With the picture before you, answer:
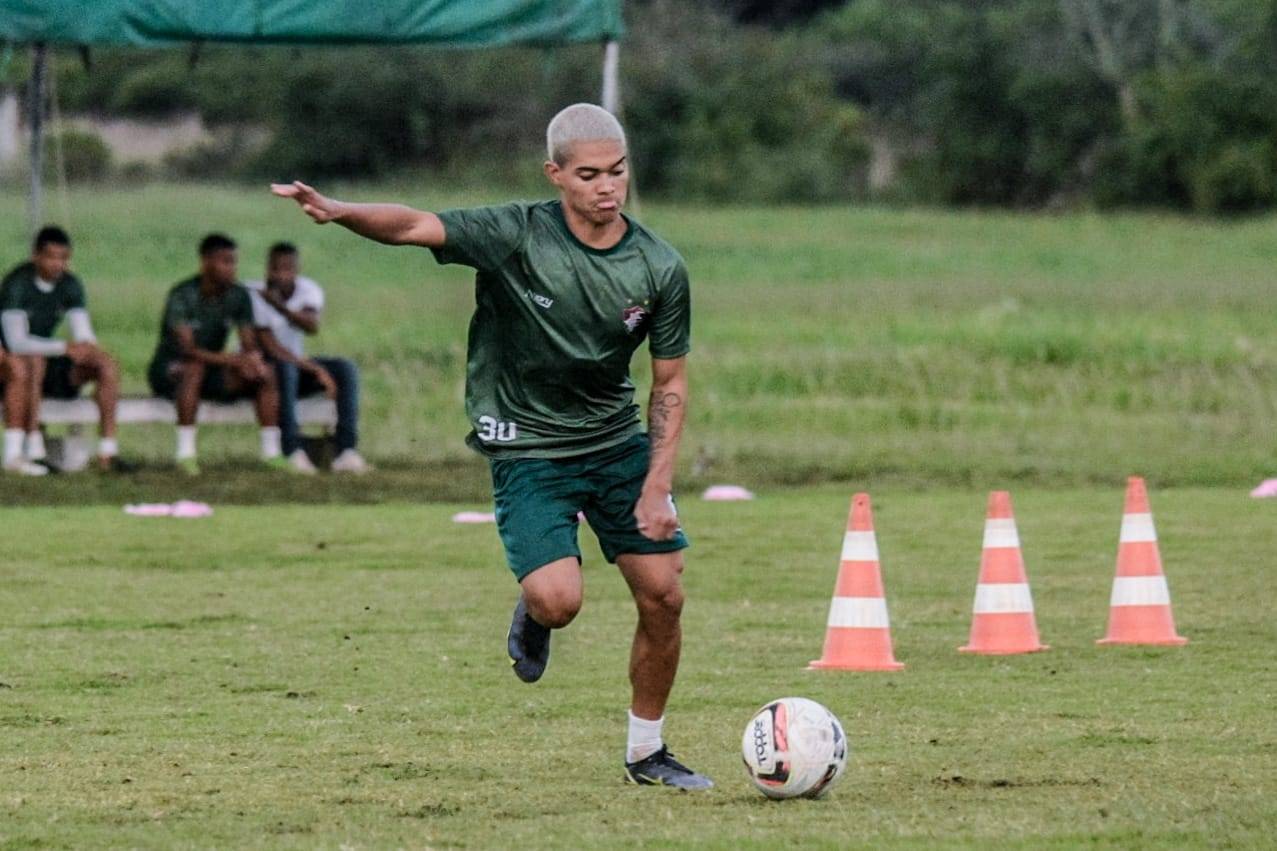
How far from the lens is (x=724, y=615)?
12.3 meters

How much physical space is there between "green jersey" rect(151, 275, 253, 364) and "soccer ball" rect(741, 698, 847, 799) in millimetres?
11966

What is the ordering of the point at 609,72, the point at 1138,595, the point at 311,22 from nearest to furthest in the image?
the point at 1138,595 → the point at 311,22 → the point at 609,72

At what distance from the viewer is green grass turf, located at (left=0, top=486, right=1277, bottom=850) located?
693cm

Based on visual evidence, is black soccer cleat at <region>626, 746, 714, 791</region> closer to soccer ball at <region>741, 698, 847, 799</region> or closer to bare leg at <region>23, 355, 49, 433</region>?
soccer ball at <region>741, 698, 847, 799</region>

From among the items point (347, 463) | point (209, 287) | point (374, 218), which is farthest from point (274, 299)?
point (374, 218)

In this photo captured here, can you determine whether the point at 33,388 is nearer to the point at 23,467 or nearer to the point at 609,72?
the point at 23,467

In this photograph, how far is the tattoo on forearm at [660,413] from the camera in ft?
25.4

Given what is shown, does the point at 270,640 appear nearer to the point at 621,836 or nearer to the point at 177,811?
the point at 177,811

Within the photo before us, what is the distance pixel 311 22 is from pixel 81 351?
2.98 m

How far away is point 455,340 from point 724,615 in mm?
17897

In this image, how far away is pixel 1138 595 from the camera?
432 inches

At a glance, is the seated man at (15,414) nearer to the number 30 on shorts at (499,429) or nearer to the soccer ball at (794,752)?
the number 30 on shorts at (499,429)

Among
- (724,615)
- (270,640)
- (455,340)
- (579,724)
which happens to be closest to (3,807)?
(579,724)

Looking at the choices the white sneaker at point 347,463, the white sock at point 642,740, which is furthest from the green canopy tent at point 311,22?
the white sock at point 642,740
